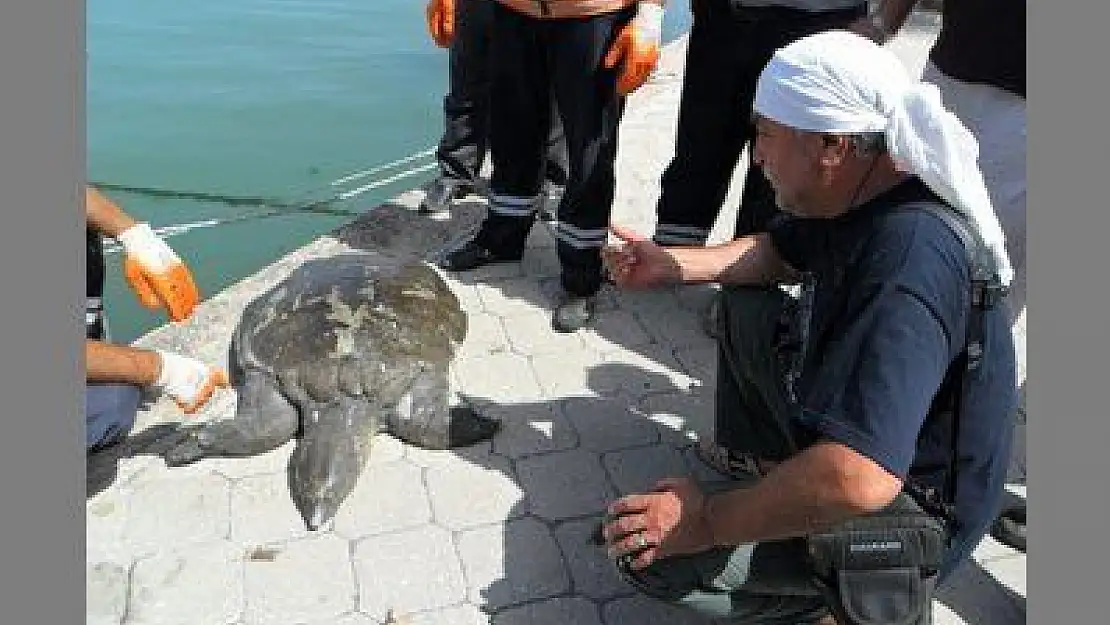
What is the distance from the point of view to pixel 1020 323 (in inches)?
137

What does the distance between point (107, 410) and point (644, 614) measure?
154cm

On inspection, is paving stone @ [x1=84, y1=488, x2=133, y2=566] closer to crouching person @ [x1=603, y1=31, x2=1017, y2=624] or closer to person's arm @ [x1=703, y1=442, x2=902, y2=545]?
crouching person @ [x1=603, y1=31, x2=1017, y2=624]

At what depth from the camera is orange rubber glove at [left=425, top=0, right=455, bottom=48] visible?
3547mm

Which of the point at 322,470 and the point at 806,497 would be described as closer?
the point at 806,497

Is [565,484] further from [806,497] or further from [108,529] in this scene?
[108,529]

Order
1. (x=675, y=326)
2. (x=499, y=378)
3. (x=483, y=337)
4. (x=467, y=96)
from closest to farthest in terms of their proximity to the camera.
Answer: (x=499, y=378), (x=483, y=337), (x=675, y=326), (x=467, y=96)

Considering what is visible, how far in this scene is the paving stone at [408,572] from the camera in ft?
7.16

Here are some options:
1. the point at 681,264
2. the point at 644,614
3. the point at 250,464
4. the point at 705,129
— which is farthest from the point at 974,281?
the point at 250,464

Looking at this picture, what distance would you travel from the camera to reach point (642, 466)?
2.69m

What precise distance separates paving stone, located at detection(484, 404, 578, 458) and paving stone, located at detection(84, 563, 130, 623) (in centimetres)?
108

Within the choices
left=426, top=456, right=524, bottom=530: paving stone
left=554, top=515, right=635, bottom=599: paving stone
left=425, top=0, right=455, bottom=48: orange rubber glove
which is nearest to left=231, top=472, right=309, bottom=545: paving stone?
left=426, top=456, right=524, bottom=530: paving stone

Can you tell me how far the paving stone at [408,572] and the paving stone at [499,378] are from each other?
69 centimetres

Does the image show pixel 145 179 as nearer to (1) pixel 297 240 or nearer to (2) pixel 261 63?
(1) pixel 297 240

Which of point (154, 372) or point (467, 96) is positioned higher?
point (467, 96)
